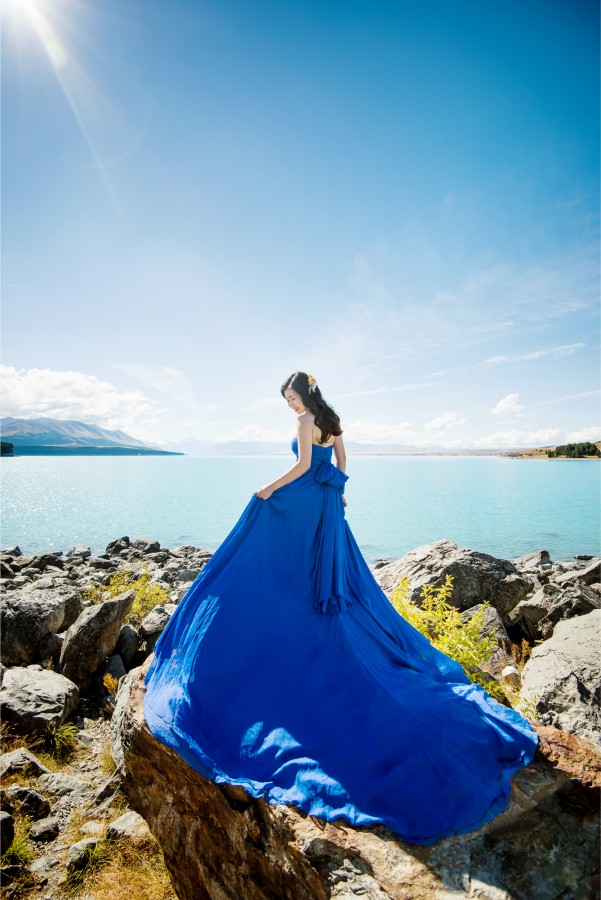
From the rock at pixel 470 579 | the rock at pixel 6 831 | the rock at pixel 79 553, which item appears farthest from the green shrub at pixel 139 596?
the rock at pixel 79 553

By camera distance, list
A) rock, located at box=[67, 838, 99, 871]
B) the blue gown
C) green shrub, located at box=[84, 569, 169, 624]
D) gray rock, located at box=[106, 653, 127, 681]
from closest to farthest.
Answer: the blue gown < rock, located at box=[67, 838, 99, 871] < gray rock, located at box=[106, 653, 127, 681] < green shrub, located at box=[84, 569, 169, 624]

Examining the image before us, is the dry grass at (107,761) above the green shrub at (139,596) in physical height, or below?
below

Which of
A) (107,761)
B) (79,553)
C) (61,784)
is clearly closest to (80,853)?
(61,784)

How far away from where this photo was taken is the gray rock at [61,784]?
4734 millimetres

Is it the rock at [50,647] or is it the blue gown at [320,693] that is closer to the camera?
the blue gown at [320,693]

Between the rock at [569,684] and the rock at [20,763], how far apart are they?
5.52m

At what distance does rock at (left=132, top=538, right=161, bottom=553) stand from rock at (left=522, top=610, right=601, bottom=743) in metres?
18.7

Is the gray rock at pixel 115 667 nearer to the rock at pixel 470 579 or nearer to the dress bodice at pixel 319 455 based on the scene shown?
the rock at pixel 470 579

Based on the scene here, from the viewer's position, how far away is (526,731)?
2.95 m

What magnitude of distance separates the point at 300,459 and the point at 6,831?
14.3ft

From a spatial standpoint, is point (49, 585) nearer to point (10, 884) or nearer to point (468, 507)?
point (10, 884)

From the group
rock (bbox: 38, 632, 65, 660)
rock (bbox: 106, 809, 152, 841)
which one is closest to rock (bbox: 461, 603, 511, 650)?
rock (bbox: 106, 809, 152, 841)

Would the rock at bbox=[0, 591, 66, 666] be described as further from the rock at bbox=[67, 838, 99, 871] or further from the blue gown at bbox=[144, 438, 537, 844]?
the blue gown at bbox=[144, 438, 537, 844]

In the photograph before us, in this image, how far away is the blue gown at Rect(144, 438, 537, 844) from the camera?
266 centimetres
